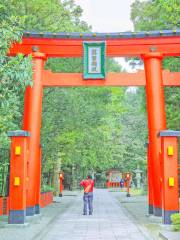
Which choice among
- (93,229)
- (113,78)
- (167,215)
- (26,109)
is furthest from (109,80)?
(93,229)

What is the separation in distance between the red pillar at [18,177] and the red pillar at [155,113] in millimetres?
4415

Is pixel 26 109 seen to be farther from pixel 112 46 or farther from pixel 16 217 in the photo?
pixel 16 217

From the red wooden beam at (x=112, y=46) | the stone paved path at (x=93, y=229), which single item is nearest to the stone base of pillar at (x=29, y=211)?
the stone paved path at (x=93, y=229)

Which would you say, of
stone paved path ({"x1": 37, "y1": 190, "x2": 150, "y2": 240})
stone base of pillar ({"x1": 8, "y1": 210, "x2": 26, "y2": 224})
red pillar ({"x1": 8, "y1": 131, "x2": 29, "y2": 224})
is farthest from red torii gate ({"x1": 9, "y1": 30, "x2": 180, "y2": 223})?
stone paved path ({"x1": 37, "y1": 190, "x2": 150, "y2": 240})

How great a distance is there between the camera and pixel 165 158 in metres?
13.1

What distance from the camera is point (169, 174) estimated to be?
42.5 ft

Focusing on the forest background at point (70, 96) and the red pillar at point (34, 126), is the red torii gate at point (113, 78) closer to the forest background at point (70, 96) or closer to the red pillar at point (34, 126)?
the red pillar at point (34, 126)

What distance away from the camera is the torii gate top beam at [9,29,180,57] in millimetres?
15258

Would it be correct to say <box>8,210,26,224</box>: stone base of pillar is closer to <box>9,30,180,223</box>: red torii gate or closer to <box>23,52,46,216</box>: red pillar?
<box>9,30,180,223</box>: red torii gate

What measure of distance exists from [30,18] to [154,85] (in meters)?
6.54

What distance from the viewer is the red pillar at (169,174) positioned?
12766mm

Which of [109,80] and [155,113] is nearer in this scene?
[155,113]

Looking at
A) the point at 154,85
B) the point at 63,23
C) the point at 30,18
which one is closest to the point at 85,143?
the point at 63,23

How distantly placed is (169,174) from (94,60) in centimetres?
511
